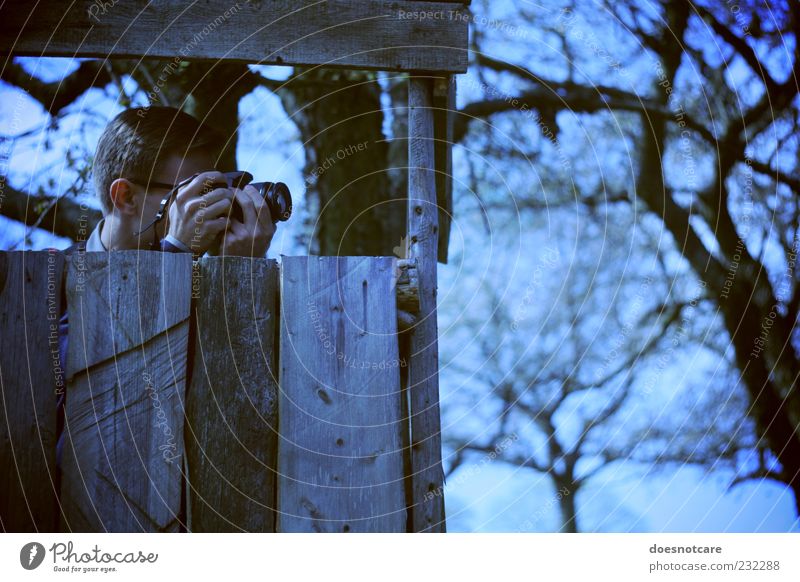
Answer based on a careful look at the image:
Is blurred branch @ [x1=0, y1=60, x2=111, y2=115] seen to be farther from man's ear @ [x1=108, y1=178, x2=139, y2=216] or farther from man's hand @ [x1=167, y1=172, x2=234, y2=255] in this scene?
man's hand @ [x1=167, y1=172, x2=234, y2=255]

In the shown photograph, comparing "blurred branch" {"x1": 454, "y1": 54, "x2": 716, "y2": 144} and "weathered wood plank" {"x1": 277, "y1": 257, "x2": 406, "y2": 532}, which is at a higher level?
"blurred branch" {"x1": 454, "y1": 54, "x2": 716, "y2": 144}

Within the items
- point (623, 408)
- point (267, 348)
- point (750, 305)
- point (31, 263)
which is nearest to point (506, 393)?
point (623, 408)

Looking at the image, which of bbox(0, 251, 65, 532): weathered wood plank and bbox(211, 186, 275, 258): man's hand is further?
bbox(211, 186, 275, 258): man's hand

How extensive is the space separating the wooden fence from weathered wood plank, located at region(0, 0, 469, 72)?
1.68 ft

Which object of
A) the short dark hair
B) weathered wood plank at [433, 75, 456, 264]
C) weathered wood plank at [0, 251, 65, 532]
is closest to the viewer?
weathered wood plank at [0, 251, 65, 532]

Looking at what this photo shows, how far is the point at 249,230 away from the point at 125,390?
485 mm

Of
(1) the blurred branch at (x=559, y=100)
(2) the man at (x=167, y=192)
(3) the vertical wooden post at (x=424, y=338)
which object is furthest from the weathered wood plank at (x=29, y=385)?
(1) the blurred branch at (x=559, y=100)

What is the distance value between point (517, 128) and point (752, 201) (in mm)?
882

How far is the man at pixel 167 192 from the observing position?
6.68 feet

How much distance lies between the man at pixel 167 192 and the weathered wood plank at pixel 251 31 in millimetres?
284

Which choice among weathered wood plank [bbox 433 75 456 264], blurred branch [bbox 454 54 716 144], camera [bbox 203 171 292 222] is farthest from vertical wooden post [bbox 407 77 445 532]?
blurred branch [bbox 454 54 716 144]

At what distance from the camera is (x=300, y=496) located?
176 cm

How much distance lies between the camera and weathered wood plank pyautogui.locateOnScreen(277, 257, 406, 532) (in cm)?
177
